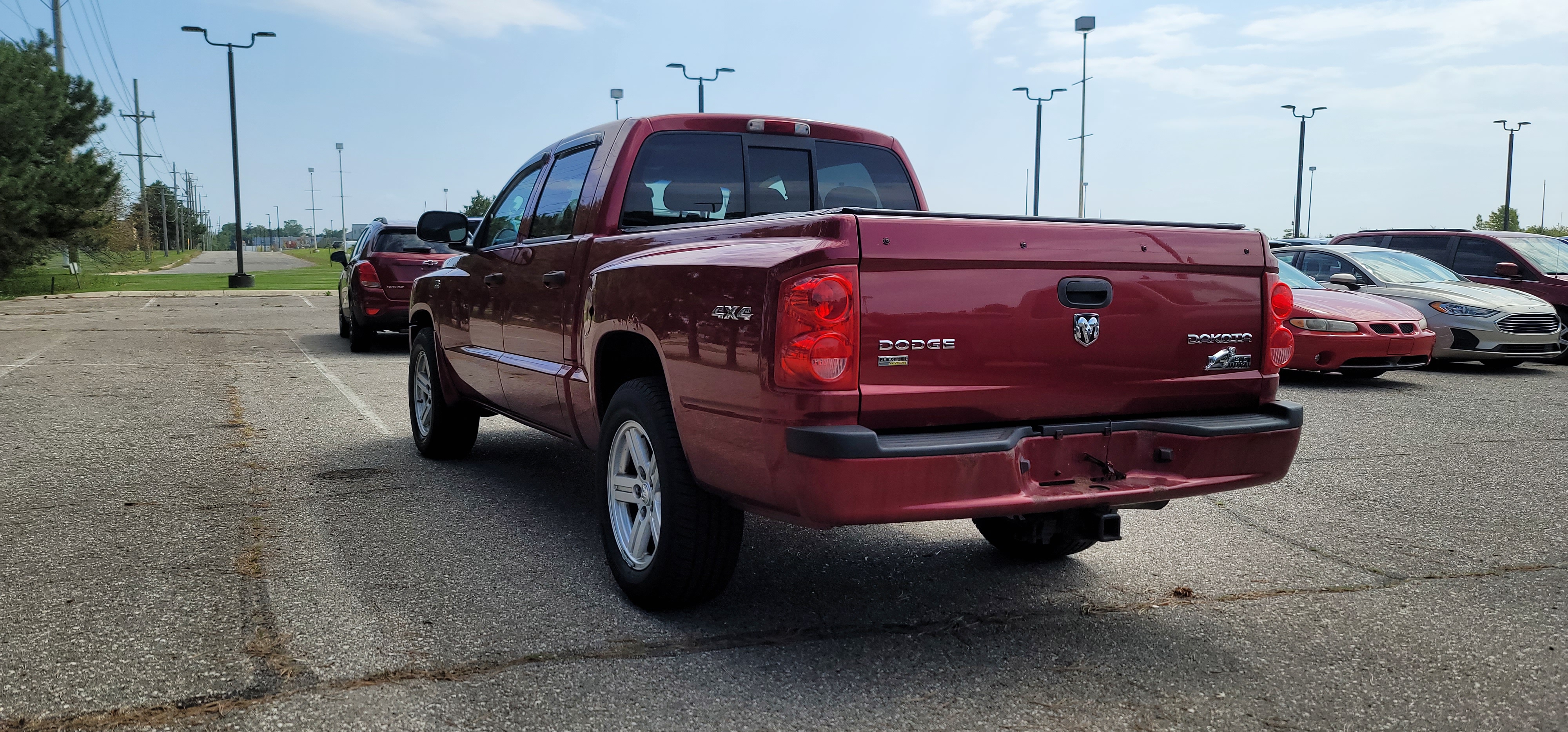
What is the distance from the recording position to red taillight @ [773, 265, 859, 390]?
312 centimetres

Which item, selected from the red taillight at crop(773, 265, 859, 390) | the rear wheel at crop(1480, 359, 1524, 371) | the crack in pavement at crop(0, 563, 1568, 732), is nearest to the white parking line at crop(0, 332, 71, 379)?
the crack in pavement at crop(0, 563, 1568, 732)

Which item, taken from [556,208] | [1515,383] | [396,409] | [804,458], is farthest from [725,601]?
[1515,383]

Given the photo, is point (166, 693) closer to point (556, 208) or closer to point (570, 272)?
point (570, 272)

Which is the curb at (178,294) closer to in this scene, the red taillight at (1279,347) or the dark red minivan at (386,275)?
the dark red minivan at (386,275)

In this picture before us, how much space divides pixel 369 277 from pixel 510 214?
8839 mm

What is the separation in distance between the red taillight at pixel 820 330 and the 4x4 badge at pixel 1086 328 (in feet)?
2.40

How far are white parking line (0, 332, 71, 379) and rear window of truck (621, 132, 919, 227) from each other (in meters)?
8.87

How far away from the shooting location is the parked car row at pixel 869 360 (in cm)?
315

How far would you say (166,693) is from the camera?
3.16 metres

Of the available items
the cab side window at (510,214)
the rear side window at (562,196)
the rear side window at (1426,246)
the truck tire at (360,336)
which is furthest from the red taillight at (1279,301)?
the rear side window at (1426,246)

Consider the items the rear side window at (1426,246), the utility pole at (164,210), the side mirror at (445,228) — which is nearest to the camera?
the side mirror at (445,228)

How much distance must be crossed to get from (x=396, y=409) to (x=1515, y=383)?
1032 cm

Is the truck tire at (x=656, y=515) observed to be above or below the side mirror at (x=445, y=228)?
below

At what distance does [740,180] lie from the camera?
16.5 ft
